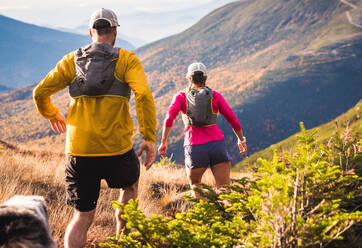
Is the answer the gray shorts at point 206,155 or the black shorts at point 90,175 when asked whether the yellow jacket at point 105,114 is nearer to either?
the black shorts at point 90,175

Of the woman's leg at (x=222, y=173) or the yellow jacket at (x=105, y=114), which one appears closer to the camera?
the yellow jacket at (x=105, y=114)

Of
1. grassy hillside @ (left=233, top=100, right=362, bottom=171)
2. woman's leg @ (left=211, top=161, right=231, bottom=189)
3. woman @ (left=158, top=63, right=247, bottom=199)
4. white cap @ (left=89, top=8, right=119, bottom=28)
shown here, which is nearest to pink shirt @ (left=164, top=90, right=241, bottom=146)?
woman @ (left=158, top=63, right=247, bottom=199)

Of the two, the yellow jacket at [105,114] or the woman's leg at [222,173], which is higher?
the yellow jacket at [105,114]

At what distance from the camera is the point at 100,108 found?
215 cm

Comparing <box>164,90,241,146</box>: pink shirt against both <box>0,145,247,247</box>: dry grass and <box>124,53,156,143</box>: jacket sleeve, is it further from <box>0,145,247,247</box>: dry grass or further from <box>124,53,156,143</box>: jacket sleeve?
<box>124,53,156,143</box>: jacket sleeve

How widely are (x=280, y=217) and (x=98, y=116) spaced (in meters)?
1.45

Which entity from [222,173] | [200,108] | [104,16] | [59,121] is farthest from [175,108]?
[104,16]

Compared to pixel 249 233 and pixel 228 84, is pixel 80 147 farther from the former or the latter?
pixel 228 84

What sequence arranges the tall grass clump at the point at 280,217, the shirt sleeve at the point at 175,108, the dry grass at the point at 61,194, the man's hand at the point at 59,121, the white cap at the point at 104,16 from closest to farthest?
1. the tall grass clump at the point at 280,217
2. the white cap at the point at 104,16
3. the man's hand at the point at 59,121
4. the dry grass at the point at 61,194
5. the shirt sleeve at the point at 175,108

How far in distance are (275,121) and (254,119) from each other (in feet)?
35.9

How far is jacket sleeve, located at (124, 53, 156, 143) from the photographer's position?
209 centimetres

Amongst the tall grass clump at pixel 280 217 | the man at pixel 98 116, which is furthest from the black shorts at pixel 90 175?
the tall grass clump at pixel 280 217

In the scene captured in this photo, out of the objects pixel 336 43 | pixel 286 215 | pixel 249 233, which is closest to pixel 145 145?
pixel 249 233

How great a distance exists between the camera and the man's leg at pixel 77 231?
212cm
